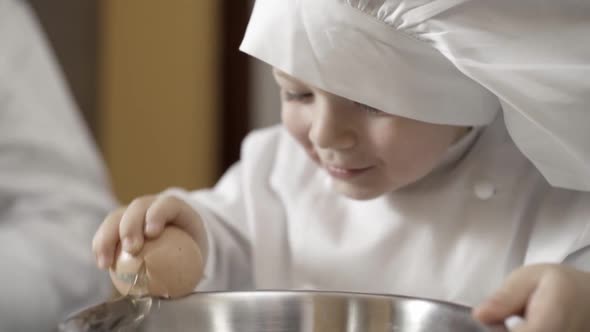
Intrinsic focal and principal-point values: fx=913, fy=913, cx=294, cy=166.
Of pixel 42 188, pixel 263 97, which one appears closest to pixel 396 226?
pixel 42 188

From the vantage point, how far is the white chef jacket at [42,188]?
0.83 metres

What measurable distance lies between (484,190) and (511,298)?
249mm

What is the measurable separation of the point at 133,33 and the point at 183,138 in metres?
0.21

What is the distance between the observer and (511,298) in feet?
1.59

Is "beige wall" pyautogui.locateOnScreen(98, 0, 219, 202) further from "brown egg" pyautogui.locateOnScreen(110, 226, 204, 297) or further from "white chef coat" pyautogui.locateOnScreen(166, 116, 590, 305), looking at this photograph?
"brown egg" pyautogui.locateOnScreen(110, 226, 204, 297)

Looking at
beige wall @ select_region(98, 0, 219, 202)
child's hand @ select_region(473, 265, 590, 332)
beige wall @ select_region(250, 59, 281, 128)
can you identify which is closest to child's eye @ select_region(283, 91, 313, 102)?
child's hand @ select_region(473, 265, 590, 332)

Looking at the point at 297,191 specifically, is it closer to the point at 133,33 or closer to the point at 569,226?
the point at 569,226

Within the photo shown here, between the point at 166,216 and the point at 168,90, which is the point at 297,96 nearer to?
the point at 166,216

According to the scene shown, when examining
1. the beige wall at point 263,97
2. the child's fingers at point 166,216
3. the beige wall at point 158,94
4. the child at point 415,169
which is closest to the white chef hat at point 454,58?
the child at point 415,169

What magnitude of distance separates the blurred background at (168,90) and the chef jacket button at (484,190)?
0.83m

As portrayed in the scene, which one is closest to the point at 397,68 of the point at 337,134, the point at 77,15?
the point at 337,134

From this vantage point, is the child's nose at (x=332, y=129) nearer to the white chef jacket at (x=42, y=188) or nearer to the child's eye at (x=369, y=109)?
the child's eye at (x=369, y=109)

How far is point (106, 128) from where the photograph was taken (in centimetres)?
159

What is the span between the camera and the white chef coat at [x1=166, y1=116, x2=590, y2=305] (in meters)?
0.71
